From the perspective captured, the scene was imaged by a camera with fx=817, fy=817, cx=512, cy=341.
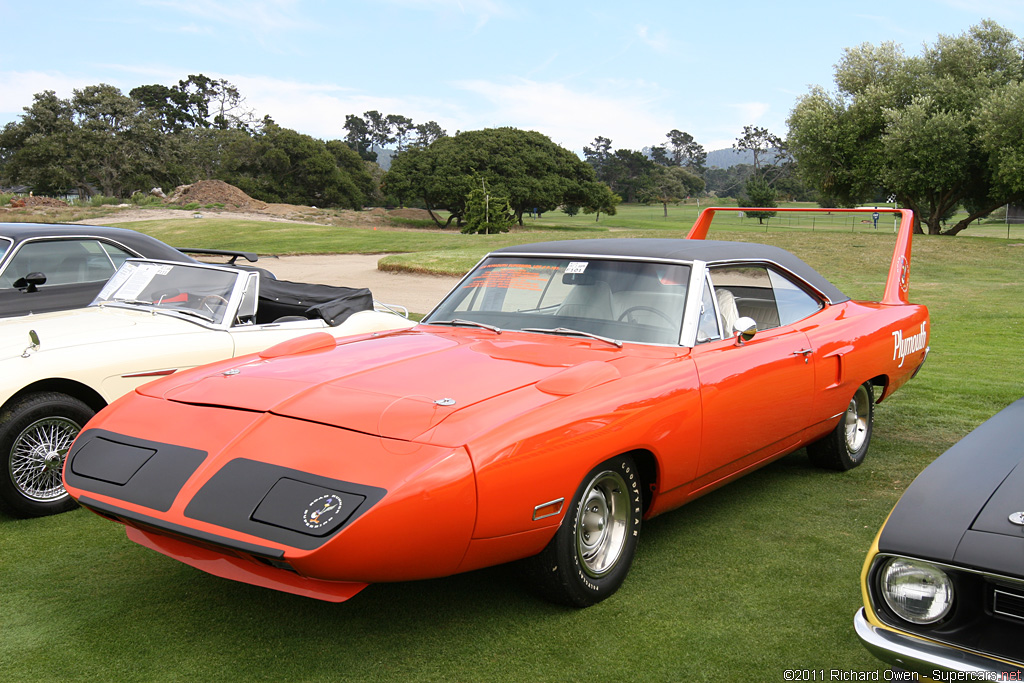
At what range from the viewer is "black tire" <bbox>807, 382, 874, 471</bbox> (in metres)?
5.07

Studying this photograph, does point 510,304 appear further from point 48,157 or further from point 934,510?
point 48,157

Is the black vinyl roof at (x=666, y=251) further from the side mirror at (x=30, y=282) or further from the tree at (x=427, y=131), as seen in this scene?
the tree at (x=427, y=131)

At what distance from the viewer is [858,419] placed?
5359 millimetres

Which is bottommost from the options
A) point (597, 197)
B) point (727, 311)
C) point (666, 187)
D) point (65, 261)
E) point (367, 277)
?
point (367, 277)

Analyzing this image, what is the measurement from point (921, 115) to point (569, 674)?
3351 centimetres

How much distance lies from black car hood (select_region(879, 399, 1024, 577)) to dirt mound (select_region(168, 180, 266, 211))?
49.0m

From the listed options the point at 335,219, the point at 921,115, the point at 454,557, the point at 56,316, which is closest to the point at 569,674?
the point at 454,557

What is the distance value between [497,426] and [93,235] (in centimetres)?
541

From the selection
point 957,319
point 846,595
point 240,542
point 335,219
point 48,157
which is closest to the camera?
point 240,542

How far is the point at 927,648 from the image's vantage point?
2.16 meters

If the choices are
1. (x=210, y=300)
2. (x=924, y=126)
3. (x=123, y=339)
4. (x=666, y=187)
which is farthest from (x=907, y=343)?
(x=666, y=187)

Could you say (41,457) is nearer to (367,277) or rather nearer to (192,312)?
(192,312)

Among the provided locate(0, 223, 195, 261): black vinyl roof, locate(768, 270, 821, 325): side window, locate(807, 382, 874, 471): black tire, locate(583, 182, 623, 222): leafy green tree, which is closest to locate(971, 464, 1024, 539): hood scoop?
locate(768, 270, 821, 325): side window

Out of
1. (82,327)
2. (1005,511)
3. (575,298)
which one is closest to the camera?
(1005,511)
